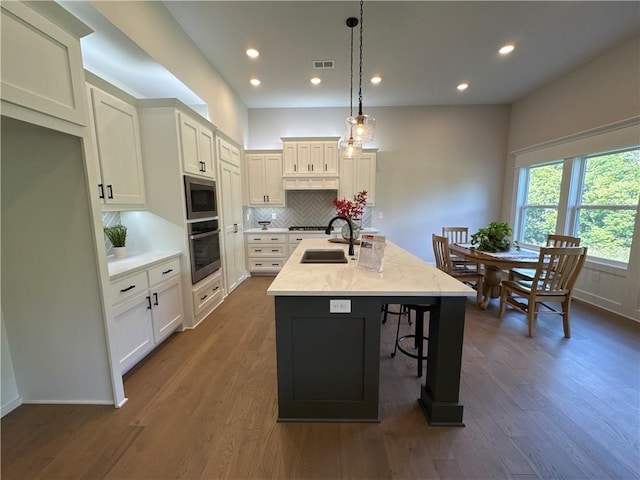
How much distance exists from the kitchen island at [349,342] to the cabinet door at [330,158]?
3422 mm

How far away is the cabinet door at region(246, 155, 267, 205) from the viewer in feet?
15.8

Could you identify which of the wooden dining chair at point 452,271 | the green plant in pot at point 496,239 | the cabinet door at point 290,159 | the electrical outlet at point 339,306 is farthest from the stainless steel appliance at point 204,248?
the green plant in pot at point 496,239

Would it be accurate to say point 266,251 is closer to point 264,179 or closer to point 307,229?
point 307,229

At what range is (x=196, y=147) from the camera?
9.63 feet

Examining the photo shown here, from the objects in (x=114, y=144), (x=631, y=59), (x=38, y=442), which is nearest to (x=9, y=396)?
(x=38, y=442)

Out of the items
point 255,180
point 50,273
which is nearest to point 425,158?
point 255,180

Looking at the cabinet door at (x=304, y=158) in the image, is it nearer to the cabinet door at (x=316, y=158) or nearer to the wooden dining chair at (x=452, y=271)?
the cabinet door at (x=316, y=158)

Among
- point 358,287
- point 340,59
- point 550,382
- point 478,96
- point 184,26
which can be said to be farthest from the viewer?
point 478,96

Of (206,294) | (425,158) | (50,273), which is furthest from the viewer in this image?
(425,158)

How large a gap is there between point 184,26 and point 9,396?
3567mm

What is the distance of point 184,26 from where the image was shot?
2.74 metres

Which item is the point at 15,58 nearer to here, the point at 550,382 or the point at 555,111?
the point at 550,382

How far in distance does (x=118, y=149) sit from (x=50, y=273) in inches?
48.0

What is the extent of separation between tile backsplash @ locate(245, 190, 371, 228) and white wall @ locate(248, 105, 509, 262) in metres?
0.81
